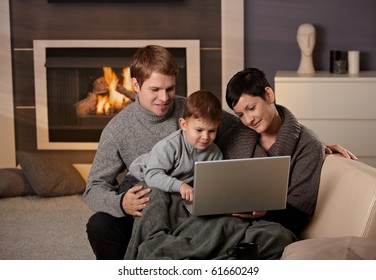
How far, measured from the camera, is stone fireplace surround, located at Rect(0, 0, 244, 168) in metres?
4.27

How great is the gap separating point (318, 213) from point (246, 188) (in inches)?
10.8

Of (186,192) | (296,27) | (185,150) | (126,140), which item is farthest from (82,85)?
(186,192)

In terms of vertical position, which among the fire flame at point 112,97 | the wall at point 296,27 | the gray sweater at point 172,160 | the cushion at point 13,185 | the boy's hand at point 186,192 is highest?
the wall at point 296,27

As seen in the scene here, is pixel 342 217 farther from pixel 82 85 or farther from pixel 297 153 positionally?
pixel 82 85

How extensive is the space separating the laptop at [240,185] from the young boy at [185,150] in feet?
0.26

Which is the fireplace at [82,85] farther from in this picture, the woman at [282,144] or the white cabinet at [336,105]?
the woman at [282,144]

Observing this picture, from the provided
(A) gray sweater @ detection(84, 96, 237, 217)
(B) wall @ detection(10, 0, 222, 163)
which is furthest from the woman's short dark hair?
(B) wall @ detection(10, 0, 222, 163)

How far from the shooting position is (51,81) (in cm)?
440

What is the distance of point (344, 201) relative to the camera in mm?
2156

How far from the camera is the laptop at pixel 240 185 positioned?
2.06 metres

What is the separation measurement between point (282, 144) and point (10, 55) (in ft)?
7.94

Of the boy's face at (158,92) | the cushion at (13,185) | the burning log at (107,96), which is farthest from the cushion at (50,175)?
the boy's face at (158,92)
